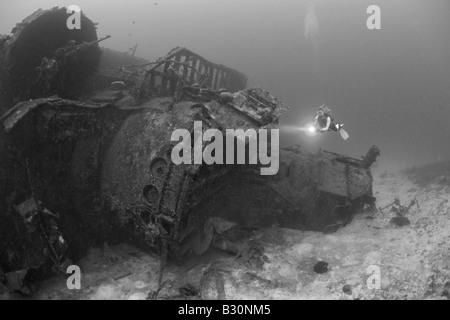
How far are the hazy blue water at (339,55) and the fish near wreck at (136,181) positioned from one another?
Result: 47.2ft

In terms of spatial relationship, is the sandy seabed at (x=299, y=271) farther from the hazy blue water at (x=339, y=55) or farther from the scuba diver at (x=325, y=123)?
the hazy blue water at (x=339, y=55)

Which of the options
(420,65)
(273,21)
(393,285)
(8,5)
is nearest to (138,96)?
(393,285)

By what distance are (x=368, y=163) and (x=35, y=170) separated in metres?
8.17

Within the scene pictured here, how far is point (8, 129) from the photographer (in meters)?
4.70

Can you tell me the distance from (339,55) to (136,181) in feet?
221

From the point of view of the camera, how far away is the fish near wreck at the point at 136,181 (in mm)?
4887

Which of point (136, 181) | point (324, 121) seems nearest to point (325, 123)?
point (324, 121)

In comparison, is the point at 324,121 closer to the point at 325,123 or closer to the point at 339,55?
the point at 325,123

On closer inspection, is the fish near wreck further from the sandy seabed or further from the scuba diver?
the scuba diver

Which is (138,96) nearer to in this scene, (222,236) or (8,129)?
(8,129)

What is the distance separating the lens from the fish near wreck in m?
4.89

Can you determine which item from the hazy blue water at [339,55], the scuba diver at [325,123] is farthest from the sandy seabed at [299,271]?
the hazy blue water at [339,55]

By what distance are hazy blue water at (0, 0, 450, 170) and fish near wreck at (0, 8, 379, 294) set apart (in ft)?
47.2

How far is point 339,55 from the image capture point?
2490 inches
